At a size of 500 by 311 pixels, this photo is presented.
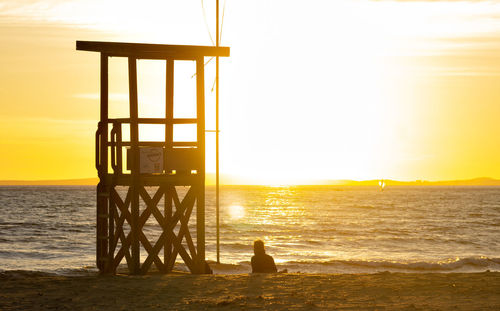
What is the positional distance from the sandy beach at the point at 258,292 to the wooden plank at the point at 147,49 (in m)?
4.79

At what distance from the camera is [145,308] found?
1139cm

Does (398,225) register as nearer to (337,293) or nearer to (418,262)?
(418,262)

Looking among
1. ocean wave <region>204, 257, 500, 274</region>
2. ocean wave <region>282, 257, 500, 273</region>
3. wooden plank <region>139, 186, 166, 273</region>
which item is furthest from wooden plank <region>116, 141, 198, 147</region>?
ocean wave <region>282, 257, 500, 273</region>

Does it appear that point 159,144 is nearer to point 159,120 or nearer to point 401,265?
point 159,120

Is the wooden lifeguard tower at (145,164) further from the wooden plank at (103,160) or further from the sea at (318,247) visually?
the sea at (318,247)

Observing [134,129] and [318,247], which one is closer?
[134,129]

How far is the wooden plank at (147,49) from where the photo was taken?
599 inches

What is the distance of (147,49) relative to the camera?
15.4m

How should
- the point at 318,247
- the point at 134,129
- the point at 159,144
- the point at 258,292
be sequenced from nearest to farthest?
the point at 258,292 → the point at 134,129 → the point at 159,144 → the point at 318,247

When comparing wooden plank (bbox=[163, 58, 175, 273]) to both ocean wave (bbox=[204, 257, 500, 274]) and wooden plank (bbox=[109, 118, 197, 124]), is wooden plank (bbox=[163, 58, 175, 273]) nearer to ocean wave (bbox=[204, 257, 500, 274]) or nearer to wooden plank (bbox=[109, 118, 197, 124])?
wooden plank (bbox=[109, 118, 197, 124])

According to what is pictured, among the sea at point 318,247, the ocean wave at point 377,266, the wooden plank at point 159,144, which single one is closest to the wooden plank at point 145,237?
the wooden plank at point 159,144

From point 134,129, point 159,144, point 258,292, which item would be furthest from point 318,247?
point 258,292

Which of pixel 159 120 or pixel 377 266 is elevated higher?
pixel 159 120

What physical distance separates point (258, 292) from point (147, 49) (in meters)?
5.90
